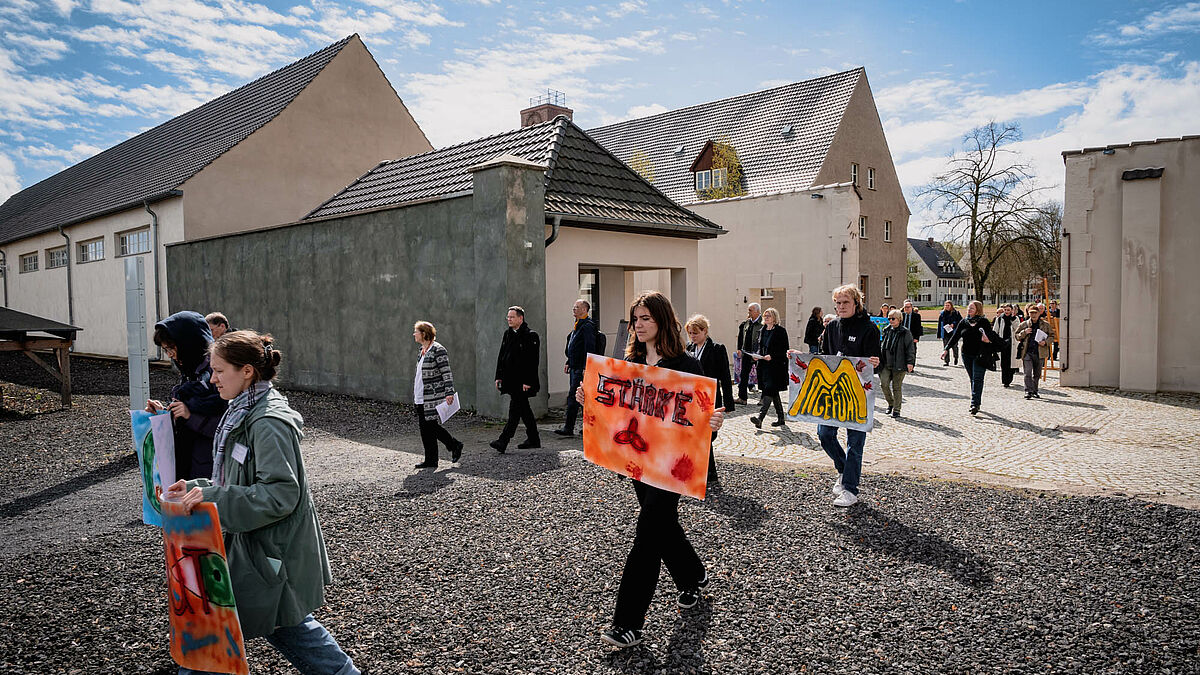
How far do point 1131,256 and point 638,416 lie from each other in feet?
49.6

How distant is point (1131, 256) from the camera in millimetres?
14773

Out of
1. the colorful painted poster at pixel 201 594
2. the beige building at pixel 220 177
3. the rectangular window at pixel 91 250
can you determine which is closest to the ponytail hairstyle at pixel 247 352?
the colorful painted poster at pixel 201 594

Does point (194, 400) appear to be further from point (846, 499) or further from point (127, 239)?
point (127, 239)

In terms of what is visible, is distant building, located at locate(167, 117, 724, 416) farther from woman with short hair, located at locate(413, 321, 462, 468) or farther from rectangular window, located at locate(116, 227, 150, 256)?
rectangular window, located at locate(116, 227, 150, 256)

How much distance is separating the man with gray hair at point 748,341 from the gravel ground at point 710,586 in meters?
5.12

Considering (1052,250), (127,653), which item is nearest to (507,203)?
(127,653)

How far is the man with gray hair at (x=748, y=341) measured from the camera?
12.6 metres

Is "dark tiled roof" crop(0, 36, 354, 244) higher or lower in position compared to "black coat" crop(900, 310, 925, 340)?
higher

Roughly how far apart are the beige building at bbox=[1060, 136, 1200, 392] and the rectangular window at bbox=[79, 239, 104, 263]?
29527mm

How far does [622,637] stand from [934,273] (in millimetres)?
103003

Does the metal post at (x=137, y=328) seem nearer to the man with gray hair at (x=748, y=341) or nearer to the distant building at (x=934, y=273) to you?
the man with gray hair at (x=748, y=341)

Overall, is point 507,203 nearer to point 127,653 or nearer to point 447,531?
point 447,531

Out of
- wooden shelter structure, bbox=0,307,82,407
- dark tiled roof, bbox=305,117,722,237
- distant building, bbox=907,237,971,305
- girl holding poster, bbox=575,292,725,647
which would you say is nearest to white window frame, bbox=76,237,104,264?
wooden shelter structure, bbox=0,307,82,407

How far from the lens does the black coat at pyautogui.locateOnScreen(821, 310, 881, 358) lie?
269 inches
